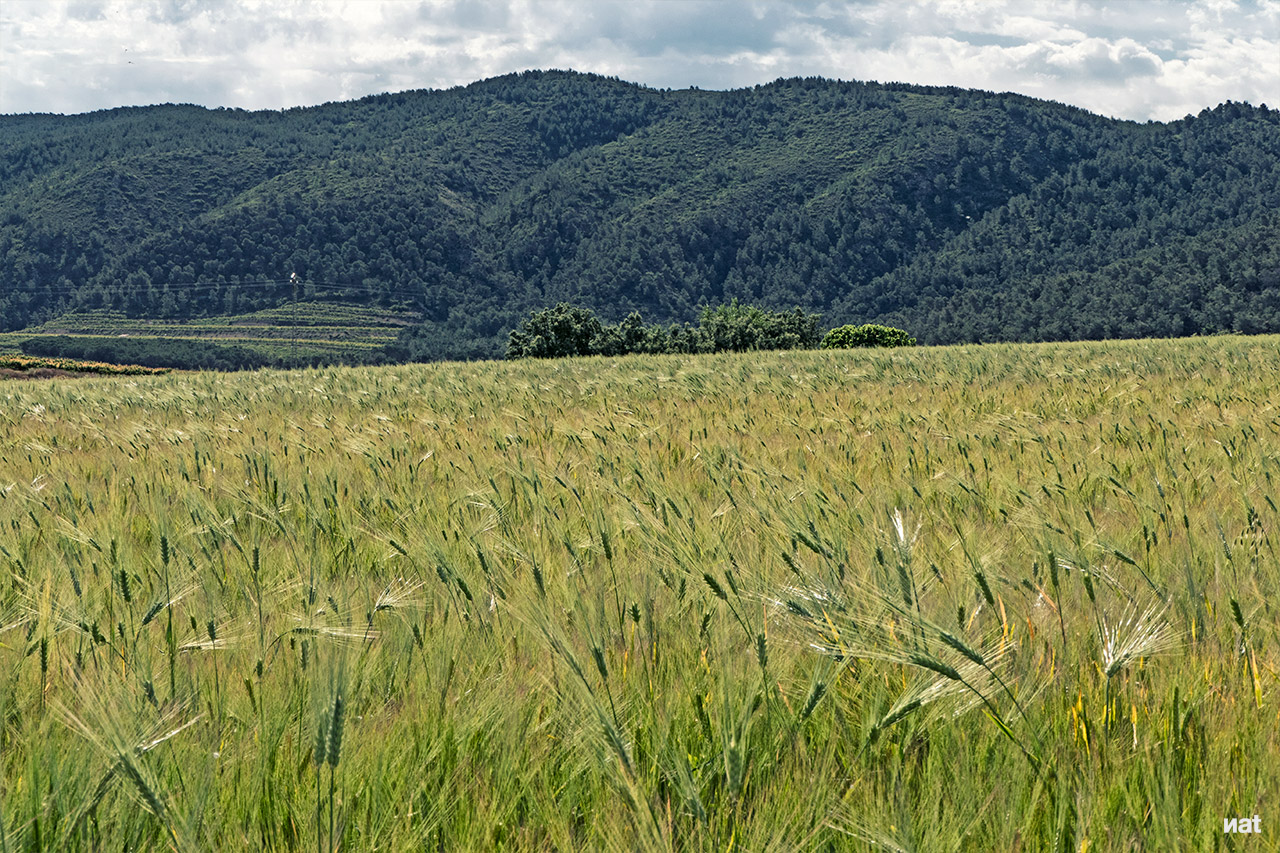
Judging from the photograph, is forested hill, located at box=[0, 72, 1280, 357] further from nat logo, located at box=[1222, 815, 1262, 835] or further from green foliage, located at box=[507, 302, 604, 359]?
nat logo, located at box=[1222, 815, 1262, 835]

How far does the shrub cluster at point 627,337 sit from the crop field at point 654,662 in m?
43.8

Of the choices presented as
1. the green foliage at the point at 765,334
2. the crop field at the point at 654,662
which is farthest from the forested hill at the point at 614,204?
the crop field at the point at 654,662

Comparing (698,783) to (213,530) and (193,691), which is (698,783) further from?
(213,530)

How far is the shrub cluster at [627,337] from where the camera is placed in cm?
4919

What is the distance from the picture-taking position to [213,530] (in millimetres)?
2961

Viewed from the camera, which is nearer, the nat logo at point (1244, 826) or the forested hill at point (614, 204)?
the nat logo at point (1244, 826)

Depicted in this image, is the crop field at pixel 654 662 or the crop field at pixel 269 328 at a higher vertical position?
the crop field at pixel 269 328

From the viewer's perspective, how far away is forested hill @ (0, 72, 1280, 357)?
125m

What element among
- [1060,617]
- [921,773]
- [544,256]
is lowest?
[921,773]

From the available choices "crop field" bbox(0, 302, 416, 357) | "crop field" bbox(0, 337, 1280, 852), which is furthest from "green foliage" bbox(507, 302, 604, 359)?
"crop field" bbox(0, 302, 416, 357)

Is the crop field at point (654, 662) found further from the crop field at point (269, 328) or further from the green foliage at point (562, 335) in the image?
the crop field at point (269, 328)

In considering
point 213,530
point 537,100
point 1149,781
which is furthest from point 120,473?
point 537,100

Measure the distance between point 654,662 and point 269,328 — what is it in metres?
115

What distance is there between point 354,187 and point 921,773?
504ft
